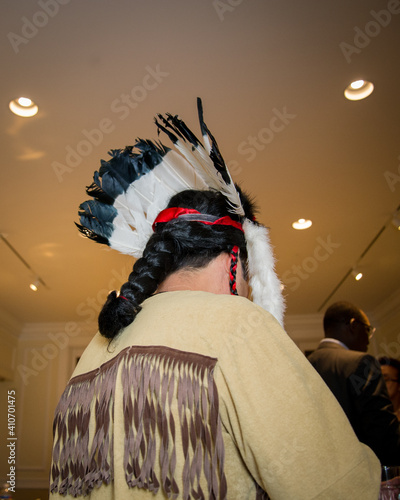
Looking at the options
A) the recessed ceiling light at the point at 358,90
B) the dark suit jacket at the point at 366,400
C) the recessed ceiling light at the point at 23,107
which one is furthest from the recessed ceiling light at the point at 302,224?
the recessed ceiling light at the point at 23,107

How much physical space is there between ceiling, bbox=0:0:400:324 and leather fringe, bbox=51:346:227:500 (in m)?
2.04

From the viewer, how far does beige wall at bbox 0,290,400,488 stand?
696cm

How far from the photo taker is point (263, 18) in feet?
7.74

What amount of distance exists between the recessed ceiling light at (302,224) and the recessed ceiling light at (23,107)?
2.67 meters

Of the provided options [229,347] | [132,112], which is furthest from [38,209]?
[229,347]

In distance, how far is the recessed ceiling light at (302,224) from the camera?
14.7ft

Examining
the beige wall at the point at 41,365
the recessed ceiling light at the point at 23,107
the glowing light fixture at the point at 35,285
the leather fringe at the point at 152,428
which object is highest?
the glowing light fixture at the point at 35,285

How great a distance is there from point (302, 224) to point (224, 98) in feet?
6.53

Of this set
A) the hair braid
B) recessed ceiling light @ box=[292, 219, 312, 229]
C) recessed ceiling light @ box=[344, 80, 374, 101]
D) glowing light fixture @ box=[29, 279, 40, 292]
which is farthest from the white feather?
glowing light fixture @ box=[29, 279, 40, 292]

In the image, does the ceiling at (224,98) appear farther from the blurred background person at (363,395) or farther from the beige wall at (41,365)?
the beige wall at (41,365)

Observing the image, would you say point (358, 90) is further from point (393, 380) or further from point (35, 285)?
point (35, 285)

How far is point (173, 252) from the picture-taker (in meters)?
1.06

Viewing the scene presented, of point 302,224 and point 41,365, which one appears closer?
point 302,224

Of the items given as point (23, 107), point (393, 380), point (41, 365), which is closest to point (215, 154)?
point (23, 107)
